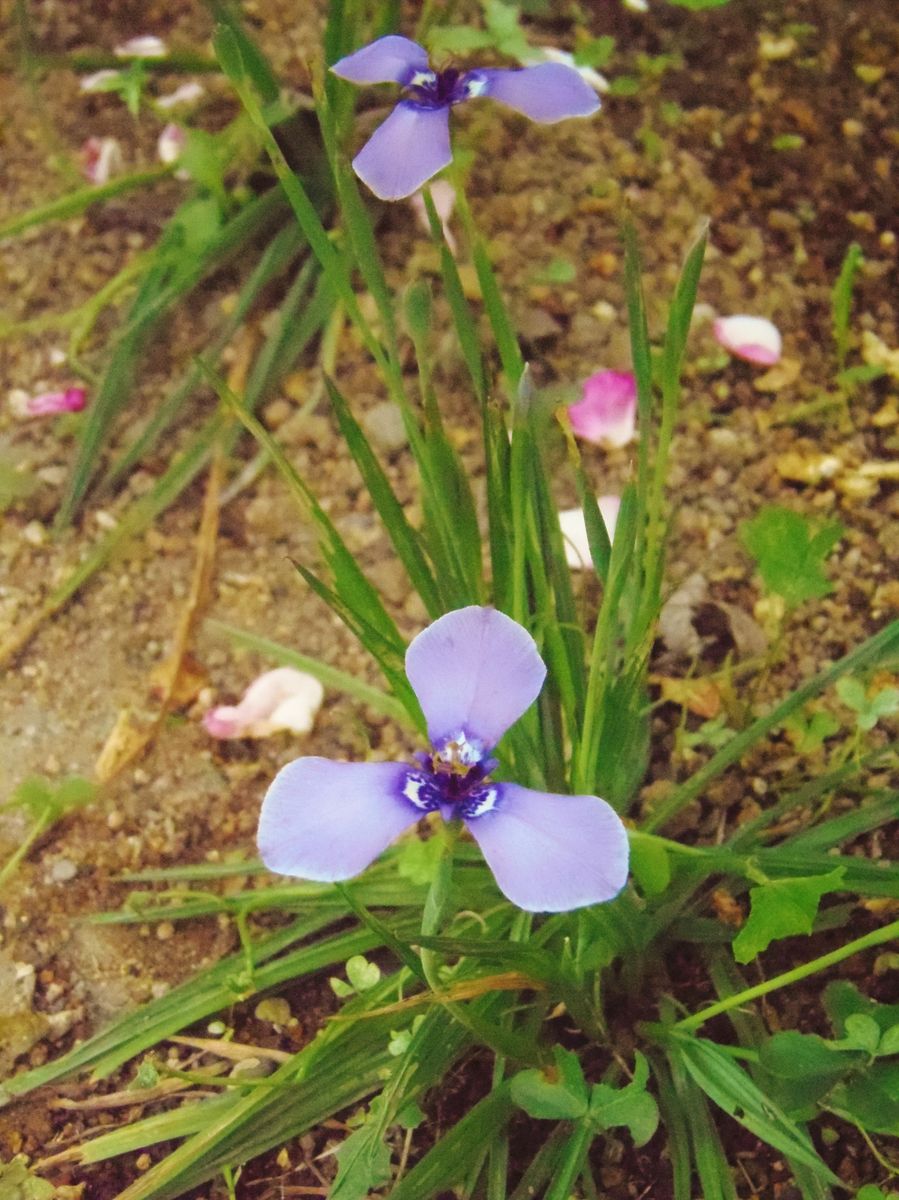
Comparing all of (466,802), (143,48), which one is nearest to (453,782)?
(466,802)

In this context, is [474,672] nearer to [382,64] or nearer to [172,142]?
[382,64]

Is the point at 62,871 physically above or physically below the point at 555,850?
below

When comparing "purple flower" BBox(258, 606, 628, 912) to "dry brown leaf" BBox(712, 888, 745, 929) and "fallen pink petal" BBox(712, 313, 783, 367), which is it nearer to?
"dry brown leaf" BBox(712, 888, 745, 929)

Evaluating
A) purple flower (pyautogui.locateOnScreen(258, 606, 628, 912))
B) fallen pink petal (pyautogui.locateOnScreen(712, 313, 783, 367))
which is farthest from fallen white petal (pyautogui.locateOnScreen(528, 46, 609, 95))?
purple flower (pyautogui.locateOnScreen(258, 606, 628, 912))

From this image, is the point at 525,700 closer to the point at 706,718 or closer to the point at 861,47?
the point at 706,718

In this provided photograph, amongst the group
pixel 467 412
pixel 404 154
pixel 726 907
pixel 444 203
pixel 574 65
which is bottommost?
pixel 726 907

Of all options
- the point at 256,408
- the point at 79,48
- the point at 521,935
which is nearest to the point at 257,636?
the point at 256,408
